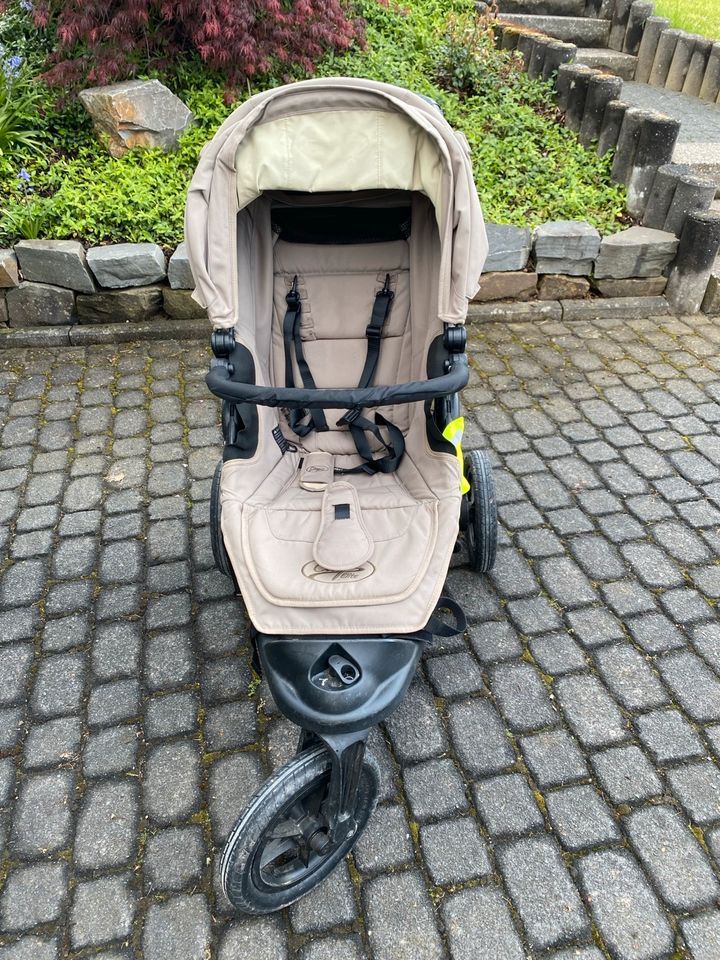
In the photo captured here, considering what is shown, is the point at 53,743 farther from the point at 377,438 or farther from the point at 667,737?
the point at 667,737

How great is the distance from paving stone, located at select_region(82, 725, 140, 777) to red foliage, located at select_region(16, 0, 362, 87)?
4531 mm

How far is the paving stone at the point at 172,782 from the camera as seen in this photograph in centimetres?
220

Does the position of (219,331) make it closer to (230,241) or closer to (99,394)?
(230,241)

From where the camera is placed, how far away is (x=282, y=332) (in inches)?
116

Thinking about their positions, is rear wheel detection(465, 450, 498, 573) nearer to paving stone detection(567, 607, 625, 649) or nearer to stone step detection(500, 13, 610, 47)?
paving stone detection(567, 607, 625, 649)

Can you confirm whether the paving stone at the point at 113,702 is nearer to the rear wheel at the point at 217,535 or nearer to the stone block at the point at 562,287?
the rear wheel at the point at 217,535

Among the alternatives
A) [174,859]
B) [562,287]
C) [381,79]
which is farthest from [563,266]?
[174,859]

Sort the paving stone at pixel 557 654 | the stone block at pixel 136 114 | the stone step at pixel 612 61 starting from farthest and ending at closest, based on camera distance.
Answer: the stone step at pixel 612 61, the stone block at pixel 136 114, the paving stone at pixel 557 654

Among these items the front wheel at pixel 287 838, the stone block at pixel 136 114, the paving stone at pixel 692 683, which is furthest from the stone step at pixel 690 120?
the front wheel at pixel 287 838

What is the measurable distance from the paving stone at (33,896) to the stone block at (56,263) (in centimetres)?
362

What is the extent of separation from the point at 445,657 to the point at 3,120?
4835mm

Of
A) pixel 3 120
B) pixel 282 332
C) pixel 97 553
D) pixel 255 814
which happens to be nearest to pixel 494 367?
pixel 282 332

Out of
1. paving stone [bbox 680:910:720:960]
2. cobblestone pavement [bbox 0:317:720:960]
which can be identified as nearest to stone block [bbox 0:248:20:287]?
cobblestone pavement [bbox 0:317:720:960]

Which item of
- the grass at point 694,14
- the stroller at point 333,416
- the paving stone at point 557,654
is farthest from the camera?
the grass at point 694,14
